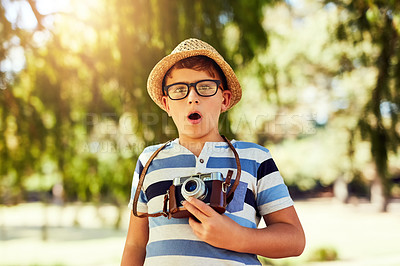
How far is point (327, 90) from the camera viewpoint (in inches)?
685

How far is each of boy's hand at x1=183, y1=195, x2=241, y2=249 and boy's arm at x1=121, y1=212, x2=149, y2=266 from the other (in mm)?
275

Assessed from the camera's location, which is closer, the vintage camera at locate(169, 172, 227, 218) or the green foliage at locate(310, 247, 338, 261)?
the vintage camera at locate(169, 172, 227, 218)

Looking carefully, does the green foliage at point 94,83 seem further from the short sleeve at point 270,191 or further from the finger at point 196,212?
the finger at point 196,212

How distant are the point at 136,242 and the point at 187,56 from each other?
0.54m

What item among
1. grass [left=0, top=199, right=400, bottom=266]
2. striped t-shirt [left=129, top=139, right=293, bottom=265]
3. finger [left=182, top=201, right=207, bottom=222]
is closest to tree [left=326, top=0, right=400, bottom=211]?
striped t-shirt [left=129, top=139, right=293, bottom=265]

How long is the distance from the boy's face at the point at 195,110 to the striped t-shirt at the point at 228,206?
0.04 meters

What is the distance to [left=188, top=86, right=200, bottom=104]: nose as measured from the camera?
40.8 inches

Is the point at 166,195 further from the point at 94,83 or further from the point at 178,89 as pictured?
the point at 94,83

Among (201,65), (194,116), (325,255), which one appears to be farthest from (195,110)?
(325,255)

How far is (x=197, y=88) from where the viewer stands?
1061 millimetres

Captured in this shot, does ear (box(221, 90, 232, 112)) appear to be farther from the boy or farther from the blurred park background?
the blurred park background

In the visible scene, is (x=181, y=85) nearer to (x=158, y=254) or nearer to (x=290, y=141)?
(x=158, y=254)

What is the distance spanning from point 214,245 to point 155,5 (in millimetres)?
1918

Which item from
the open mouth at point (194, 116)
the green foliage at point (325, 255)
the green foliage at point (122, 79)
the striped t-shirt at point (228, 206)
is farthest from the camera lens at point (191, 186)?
the green foliage at point (325, 255)
